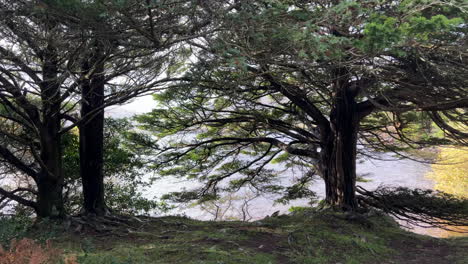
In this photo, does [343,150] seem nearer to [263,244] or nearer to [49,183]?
[263,244]

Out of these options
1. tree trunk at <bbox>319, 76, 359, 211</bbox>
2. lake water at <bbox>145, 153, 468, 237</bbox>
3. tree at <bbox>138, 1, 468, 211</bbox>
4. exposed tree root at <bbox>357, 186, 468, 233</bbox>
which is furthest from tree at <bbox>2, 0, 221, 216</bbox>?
lake water at <bbox>145, 153, 468, 237</bbox>

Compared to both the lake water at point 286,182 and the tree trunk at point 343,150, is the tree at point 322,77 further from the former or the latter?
the lake water at point 286,182

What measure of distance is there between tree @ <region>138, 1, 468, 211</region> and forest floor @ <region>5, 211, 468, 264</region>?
3.93 feet

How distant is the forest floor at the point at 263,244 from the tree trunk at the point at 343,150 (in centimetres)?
60

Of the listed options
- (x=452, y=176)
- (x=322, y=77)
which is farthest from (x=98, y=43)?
(x=452, y=176)

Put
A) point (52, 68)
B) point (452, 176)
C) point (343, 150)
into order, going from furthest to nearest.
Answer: point (452, 176)
point (343, 150)
point (52, 68)

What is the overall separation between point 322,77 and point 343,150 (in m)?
2.01

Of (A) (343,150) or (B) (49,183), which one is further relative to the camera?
(A) (343,150)

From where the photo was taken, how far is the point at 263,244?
491cm

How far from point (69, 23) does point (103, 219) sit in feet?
10.3

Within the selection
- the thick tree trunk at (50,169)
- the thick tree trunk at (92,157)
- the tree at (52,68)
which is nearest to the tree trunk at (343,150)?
the tree at (52,68)

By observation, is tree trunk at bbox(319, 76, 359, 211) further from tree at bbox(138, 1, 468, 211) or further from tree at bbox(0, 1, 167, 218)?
tree at bbox(0, 1, 167, 218)

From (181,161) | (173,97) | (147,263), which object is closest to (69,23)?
(147,263)

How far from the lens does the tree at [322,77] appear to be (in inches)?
127
